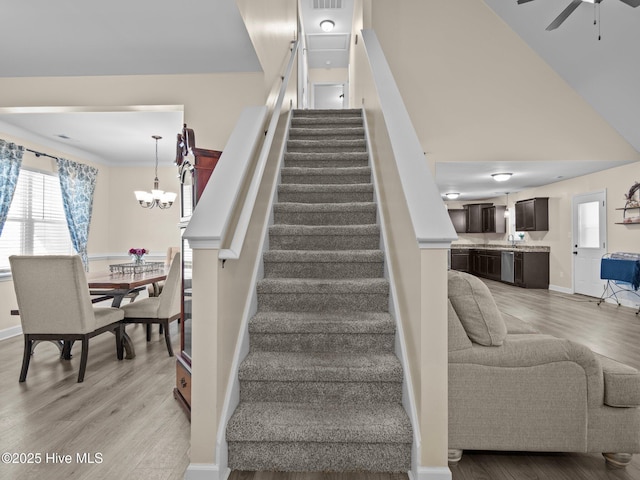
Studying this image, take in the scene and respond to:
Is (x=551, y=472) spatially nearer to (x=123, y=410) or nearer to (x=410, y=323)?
(x=410, y=323)

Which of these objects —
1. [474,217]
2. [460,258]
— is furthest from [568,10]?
[460,258]

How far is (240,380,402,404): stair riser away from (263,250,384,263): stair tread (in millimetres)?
917

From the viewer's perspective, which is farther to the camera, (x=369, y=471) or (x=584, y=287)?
(x=584, y=287)

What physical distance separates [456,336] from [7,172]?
5341 millimetres

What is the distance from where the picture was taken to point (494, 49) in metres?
5.30

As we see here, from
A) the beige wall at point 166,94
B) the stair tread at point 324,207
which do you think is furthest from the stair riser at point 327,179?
the beige wall at point 166,94

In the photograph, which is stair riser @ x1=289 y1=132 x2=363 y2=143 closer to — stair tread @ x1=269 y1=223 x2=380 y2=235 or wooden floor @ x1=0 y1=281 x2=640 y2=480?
stair tread @ x1=269 y1=223 x2=380 y2=235

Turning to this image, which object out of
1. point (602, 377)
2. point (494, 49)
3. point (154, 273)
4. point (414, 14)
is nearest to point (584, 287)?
point (494, 49)

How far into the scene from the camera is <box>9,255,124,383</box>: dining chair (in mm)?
2924

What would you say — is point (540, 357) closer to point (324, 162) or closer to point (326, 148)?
point (324, 162)

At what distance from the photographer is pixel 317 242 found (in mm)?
2863

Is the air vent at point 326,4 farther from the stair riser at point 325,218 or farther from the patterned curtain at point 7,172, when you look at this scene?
the stair riser at point 325,218

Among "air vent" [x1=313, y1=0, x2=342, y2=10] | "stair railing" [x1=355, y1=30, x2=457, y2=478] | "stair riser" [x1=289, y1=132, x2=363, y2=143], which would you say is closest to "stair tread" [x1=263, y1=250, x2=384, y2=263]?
"stair railing" [x1=355, y1=30, x2=457, y2=478]

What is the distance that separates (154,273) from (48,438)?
2.44 meters
